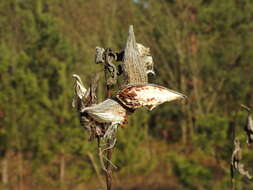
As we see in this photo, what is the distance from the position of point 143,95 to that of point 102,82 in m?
6.81

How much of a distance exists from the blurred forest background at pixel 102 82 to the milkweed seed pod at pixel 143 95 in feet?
8.53

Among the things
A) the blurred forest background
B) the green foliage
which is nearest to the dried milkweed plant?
the blurred forest background

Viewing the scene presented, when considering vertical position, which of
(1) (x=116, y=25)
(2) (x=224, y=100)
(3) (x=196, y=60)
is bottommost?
(2) (x=224, y=100)

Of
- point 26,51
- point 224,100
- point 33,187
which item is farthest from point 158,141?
point 26,51

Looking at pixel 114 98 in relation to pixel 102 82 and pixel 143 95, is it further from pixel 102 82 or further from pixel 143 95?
pixel 102 82

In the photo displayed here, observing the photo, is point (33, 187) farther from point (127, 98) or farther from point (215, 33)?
point (127, 98)

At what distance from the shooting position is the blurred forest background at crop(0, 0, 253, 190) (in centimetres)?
553

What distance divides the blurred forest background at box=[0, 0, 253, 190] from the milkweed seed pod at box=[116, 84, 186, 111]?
2600 mm

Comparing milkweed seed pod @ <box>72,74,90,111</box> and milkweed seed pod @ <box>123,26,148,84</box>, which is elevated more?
milkweed seed pod @ <box>123,26,148,84</box>

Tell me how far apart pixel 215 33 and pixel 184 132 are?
3511mm

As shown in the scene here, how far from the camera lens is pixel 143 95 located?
2.52 feet

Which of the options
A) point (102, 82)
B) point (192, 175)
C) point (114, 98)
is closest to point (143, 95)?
point (114, 98)

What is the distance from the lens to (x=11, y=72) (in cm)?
581

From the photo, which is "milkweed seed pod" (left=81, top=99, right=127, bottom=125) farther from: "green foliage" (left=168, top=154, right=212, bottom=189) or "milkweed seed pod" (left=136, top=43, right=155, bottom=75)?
"green foliage" (left=168, top=154, right=212, bottom=189)
